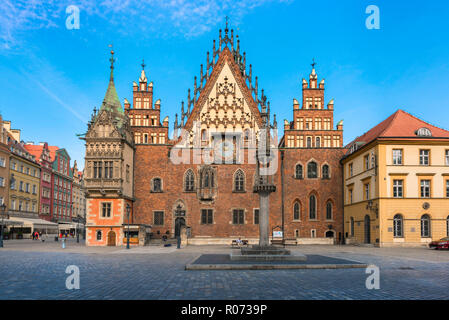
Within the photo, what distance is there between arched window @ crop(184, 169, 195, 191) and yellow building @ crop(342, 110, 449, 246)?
19.4m

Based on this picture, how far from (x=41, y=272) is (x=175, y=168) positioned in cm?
3018

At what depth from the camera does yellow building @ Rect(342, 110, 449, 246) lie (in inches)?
1489

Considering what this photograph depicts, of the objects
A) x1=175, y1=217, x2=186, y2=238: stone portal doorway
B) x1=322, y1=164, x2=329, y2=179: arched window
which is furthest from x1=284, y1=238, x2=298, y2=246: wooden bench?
x1=175, y1=217, x2=186, y2=238: stone portal doorway

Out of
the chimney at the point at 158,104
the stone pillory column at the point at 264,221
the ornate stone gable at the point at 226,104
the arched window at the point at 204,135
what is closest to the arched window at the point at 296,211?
the ornate stone gable at the point at 226,104

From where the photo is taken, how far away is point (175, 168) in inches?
1839

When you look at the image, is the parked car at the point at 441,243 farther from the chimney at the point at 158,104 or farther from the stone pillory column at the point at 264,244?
the chimney at the point at 158,104

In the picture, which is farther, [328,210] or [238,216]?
[328,210]

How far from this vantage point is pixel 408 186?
38.3 metres

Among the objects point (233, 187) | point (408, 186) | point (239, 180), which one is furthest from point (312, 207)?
point (408, 186)

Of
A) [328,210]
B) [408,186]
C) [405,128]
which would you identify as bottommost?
[328,210]

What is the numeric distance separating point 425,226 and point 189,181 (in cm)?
2528

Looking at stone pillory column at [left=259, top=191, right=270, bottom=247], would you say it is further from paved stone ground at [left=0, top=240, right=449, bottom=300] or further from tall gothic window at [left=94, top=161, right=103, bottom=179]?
tall gothic window at [left=94, top=161, right=103, bottom=179]

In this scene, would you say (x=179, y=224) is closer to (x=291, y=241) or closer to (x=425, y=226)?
(x=291, y=241)

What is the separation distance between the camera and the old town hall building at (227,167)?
152 feet
